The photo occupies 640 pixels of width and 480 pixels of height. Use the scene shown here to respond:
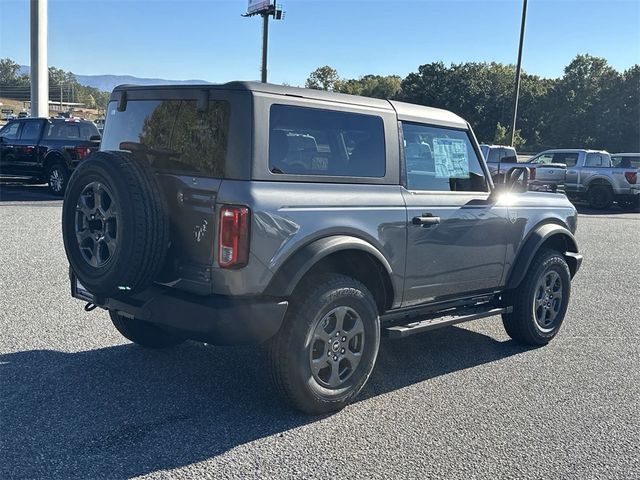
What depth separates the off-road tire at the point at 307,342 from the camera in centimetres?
371

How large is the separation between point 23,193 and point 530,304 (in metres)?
13.8

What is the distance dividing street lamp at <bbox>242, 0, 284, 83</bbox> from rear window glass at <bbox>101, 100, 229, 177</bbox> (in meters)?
30.1

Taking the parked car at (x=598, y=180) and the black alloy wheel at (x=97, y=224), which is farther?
the parked car at (x=598, y=180)

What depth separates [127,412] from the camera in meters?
3.79

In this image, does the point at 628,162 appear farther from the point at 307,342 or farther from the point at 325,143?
the point at 307,342

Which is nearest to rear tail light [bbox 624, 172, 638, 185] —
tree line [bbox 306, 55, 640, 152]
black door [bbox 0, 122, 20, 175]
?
black door [bbox 0, 122, 20, 175]

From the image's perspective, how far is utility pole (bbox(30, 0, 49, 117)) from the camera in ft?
81.1

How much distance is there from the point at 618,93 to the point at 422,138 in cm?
6246

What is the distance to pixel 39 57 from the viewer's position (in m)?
25.6

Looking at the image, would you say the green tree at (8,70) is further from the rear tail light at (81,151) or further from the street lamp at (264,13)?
the rear tail light at (81,151)

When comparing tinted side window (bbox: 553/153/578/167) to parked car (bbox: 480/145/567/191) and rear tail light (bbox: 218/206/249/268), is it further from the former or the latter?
rear tail light (bbox: 218/206/249/268)

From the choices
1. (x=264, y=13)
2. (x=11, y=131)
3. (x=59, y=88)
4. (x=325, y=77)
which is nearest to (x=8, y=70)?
(x=59, y=88)

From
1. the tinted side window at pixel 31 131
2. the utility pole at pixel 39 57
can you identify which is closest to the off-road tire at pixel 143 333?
the tinted side window at pixel 31 131

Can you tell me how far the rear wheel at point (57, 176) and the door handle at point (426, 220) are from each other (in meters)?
12.8
